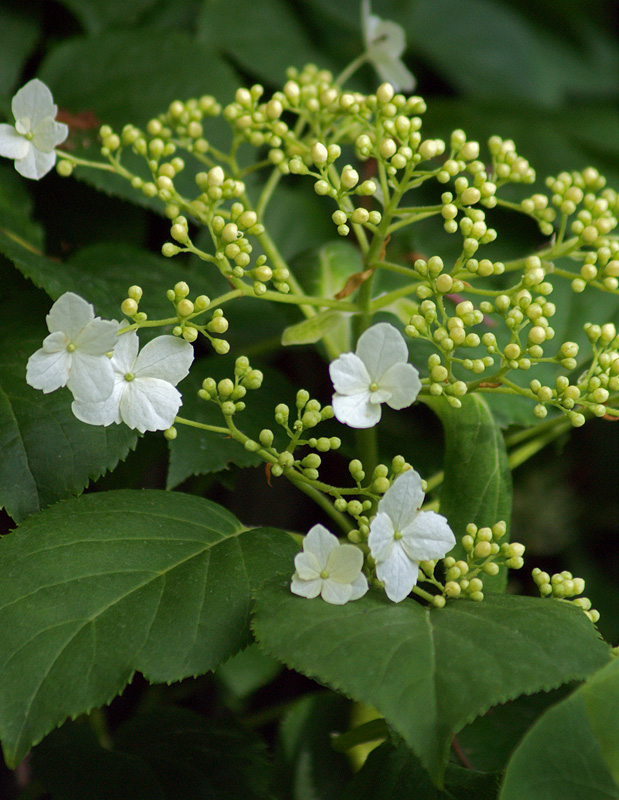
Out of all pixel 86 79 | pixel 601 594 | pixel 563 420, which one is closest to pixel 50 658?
pixel 563 420

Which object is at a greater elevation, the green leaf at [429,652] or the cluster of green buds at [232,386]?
the cluster of green buds at [232,386]

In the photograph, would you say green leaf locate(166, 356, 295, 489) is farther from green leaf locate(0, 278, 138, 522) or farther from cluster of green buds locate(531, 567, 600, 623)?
cluster of green buds locate(531, 567, 600, 623)

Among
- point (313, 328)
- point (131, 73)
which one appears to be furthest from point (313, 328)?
point (131, 73)

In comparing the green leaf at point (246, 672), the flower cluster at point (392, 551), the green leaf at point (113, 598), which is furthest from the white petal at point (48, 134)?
the green leaf at point (246, 672)

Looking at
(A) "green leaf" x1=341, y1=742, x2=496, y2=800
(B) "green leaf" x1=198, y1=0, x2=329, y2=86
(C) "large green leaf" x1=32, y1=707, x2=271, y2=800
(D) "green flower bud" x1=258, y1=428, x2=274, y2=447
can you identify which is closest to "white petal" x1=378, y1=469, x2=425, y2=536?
(D) "green flower bud" x1=258, y1=428, x2=274, y2=447

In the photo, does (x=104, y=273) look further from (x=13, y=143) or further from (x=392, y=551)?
(x=392, y=551)

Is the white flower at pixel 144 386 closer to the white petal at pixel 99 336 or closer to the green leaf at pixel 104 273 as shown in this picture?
the white petal at pixel 99 336
